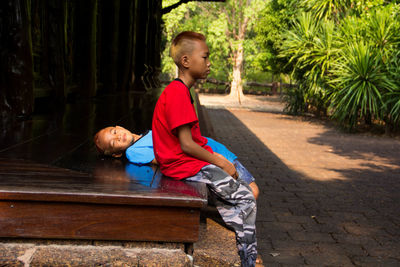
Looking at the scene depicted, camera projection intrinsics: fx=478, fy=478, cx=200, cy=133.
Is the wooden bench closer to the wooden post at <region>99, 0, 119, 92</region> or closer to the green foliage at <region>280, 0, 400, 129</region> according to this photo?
the wooden post at <region>99, 0, 119, 92</region>

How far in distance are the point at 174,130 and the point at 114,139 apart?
0.73 metres

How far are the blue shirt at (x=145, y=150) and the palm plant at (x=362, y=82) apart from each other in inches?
440

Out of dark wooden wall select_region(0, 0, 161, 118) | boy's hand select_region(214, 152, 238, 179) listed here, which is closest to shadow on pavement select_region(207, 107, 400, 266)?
boy's hand select_region(214, 152, 238, 179)

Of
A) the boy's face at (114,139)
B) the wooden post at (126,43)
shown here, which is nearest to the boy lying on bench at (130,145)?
the boy's face at (114,139)

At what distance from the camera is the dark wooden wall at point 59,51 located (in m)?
4.70

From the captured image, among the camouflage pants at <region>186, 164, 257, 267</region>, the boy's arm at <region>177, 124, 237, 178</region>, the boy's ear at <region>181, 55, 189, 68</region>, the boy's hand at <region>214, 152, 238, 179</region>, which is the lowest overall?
the camouflage pants at <region>186, 164, 257, 267</region>

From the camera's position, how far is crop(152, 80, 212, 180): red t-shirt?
106 inches

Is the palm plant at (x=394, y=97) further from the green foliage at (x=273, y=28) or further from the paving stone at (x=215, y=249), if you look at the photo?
the paving stone at (x=215, y=249)

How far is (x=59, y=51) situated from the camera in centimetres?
654

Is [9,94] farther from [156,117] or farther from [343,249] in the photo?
[343,249]

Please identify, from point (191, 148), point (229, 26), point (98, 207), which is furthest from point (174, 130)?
point (229, 26)

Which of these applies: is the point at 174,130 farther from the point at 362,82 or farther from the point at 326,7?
the point at 326,7

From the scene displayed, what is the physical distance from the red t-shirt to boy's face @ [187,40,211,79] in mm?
120

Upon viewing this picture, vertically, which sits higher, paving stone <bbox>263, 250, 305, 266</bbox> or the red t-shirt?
the red t-shirt
